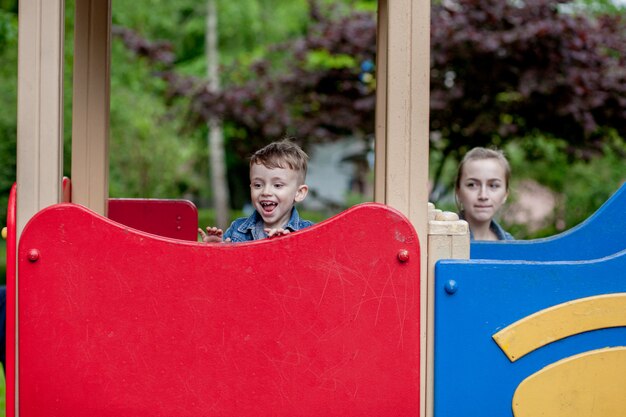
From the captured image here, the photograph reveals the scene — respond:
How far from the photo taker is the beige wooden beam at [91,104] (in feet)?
12.3

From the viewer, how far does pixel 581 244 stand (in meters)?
3.59

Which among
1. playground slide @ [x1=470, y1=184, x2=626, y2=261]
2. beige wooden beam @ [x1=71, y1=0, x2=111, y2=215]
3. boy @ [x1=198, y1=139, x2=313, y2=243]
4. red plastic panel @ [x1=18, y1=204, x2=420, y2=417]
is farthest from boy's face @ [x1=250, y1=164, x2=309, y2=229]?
beige wooden beam @ [x1=71, y1=0, x2=111, y2=215]

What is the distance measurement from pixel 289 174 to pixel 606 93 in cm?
616

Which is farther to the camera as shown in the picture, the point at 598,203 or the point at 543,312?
the point at 598,203

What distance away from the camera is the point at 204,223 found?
1468 centimetres

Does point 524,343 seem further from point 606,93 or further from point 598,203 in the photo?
point 598,203

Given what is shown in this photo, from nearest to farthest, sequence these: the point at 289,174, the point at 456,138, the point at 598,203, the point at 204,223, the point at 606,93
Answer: the point at 289,174
the point at 606,93
the point at 456,138
the point at 598,203
the point at 204,223

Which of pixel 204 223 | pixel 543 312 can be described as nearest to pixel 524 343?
pixel 543 312

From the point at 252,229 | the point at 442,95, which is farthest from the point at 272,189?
the point at 442,95

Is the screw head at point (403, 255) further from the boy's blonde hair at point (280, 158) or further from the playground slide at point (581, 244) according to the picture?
the playground slide at point (581, 244)

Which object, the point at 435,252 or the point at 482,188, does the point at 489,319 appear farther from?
the point at 482,188

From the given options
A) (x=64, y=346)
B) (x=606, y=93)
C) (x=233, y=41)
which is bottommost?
(x=64, y=346)

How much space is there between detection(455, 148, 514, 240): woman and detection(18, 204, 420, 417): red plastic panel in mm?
1640

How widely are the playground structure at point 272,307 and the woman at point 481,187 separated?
59.8 inches
